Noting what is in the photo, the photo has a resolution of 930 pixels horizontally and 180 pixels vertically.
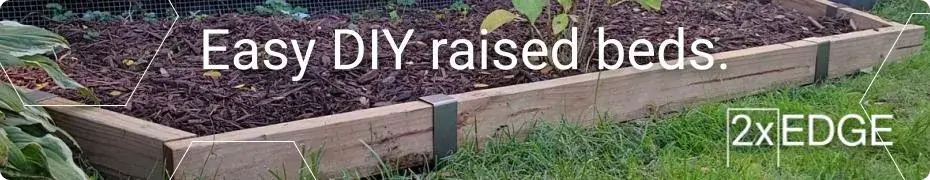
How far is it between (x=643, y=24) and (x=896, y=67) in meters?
0.71

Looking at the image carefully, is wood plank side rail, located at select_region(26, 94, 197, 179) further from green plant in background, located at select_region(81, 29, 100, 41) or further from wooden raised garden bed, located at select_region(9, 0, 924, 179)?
green plant in background, located at select_region(81, 29, 100, 41)

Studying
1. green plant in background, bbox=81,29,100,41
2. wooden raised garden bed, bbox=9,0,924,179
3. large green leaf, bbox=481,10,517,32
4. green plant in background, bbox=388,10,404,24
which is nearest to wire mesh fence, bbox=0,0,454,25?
green plant in background, bbox=388,10,404,24

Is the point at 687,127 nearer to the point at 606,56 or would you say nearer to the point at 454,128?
the point at 606,56

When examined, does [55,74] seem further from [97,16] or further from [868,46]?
[868,46]

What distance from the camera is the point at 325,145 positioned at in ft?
6.53

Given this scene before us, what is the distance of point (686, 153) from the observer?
7.44 feet

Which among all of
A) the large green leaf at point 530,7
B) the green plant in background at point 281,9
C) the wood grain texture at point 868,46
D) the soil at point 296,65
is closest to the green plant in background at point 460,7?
the soil at point 296,65

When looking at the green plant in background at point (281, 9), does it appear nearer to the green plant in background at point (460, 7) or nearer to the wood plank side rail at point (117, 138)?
the green plant in background at point (460, 7)

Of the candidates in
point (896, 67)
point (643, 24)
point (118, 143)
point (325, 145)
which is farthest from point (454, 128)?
point (896, 67)

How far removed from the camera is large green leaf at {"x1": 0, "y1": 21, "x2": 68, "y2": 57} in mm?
2029

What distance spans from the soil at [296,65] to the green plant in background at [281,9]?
2.8 inches

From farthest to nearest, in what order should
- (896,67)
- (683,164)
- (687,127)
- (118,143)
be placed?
1. (896,67)
2. (687,127)
3. (683,164)
4. (118,143)

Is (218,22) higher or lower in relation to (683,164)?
higher

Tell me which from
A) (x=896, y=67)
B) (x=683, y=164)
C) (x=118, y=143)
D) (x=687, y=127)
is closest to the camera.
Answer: (x=118, y=143)
